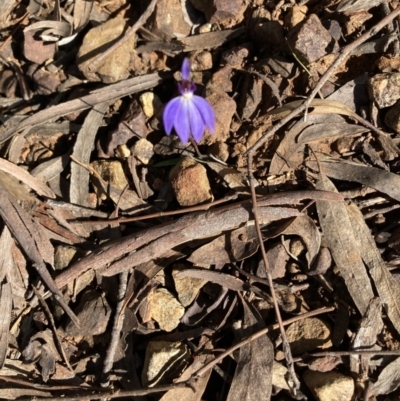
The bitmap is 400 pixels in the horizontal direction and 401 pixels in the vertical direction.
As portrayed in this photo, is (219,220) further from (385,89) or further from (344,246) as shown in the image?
(385,89)

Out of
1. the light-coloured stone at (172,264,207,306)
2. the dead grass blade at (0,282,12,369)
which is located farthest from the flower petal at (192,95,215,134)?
the dead grass blade at (0,282,12,369)

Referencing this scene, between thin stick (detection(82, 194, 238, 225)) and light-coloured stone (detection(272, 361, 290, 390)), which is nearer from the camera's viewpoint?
light-coloured stone (detection(272, 361, 290, 390))

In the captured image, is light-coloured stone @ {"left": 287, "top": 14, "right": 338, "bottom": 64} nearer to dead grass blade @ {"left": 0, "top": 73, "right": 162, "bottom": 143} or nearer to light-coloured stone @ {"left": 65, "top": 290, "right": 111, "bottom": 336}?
dead grass blade @ {"left": 0, "top": 73, "right": 162, "bottom": 143}

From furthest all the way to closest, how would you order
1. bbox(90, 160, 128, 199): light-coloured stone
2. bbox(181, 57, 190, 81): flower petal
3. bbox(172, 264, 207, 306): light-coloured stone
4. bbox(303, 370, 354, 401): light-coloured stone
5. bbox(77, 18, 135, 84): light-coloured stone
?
1. bbox(77, 18, 135, 84): light-coloured stone
2. bbox(90, 160, 128, 199): light-coloured stone
3. bbox(181, 57, 190, 81): flower petal
4. bbox(172, 264, 207, 306): light-coloured stone
5. bbox(303, 370, 354, 401): light-coloured stone

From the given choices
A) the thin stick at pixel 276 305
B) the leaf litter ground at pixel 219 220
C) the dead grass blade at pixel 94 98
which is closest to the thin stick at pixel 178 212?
the leaf litter ground at pixel 219 220

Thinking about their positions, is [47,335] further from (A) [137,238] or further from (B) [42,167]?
(B) [42,167]

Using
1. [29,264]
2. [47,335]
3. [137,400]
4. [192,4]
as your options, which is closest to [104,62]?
[192,4]

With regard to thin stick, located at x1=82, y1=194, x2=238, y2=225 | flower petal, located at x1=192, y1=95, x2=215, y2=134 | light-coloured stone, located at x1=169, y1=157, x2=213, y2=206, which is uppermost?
flower petal, located at x1=192, y1=95, x2=215, y2=134

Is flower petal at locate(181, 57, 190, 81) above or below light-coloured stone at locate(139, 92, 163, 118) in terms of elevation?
above
